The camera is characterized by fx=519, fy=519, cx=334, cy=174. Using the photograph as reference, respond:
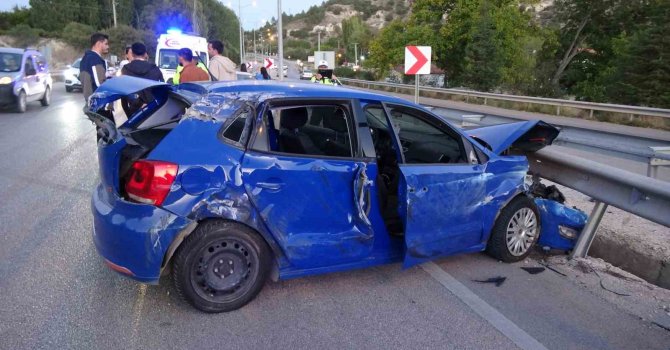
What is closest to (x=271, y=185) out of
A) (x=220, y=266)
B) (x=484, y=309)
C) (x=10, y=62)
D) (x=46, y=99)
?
(x=220, y=266)

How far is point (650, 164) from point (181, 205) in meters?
5.55

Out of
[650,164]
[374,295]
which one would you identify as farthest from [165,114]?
[650,164]

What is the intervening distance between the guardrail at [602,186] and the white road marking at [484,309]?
1.47m

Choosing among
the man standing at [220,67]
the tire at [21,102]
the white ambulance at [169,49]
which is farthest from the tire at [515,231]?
the white ambulance at [169,49]

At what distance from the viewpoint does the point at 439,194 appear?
163 inches

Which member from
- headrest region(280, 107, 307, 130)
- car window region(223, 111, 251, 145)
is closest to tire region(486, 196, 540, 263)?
headrest region(280, 107, 307, 130)

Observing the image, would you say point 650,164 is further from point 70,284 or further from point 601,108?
point 601,108

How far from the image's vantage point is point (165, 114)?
455cm

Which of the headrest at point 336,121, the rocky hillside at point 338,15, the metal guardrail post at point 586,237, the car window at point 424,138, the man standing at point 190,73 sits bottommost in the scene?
the metal guardrail post at point 586,237

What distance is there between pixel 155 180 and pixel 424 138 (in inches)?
106

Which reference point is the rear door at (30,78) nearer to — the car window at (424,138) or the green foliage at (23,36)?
the car window at (424,138)

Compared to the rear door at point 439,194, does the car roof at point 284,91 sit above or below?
above

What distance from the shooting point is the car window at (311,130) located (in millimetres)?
3980

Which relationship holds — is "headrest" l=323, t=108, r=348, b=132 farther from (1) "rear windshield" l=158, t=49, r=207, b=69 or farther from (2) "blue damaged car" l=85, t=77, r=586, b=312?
(1) "rear windshield" l=158, t=49, r=207, b=69
